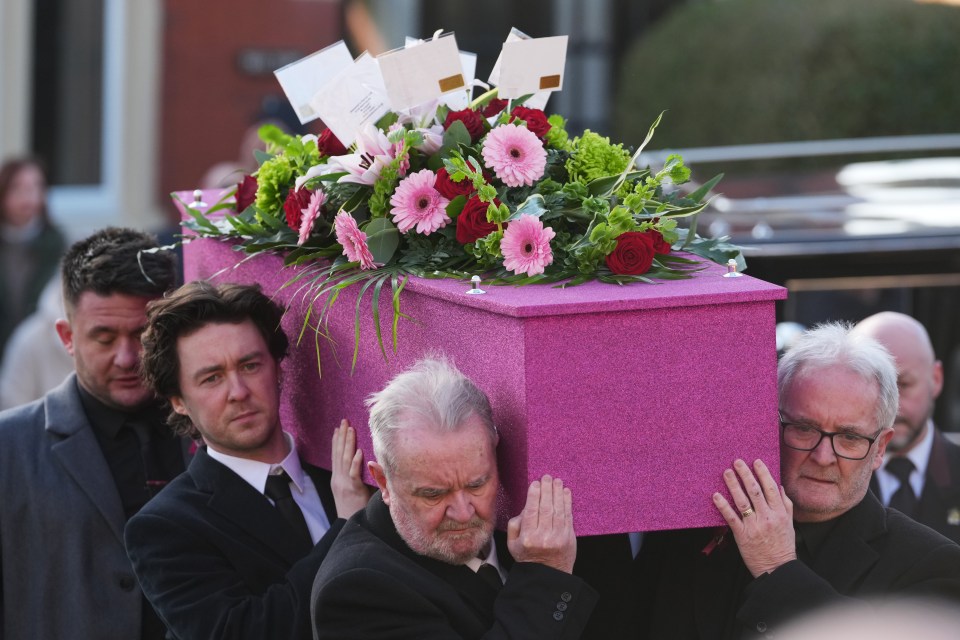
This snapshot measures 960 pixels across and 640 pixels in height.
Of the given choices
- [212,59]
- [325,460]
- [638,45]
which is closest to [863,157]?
[325,460]

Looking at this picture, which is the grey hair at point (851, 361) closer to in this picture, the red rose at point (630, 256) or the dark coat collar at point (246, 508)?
the red rose at point (630, 256)

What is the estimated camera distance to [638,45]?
45.7ft

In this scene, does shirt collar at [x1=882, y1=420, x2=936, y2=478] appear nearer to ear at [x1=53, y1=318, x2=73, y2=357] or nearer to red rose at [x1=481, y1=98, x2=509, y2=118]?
red rose at [x1=481, y1=98, x2=509, y2=118]

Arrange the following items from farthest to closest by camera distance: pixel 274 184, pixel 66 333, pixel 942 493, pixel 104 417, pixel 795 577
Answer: pixel 942 493 < pixel 66 333 < pixel 104 417 < pixel 274 184 < pixel 795 577

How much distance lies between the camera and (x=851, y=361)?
3170 millimetres

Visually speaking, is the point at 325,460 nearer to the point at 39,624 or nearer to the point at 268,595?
the point at 268,595

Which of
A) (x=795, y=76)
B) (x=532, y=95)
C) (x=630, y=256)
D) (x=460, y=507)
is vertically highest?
(x=795, y=76)

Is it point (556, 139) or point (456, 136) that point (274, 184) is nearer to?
point (456, 136)

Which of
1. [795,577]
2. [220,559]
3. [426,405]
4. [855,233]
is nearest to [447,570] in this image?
[426,405]

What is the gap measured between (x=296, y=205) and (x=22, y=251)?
17.5 feet

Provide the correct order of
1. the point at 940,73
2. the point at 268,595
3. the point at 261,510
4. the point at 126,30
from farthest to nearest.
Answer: the point at 940,73
the point at 126,30
the point at 261,510
the point at 268,595

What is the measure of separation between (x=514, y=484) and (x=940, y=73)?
1197 centimetres

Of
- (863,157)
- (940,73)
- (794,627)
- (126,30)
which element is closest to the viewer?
(794,627)

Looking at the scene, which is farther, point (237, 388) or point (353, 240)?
point (237, 388)
